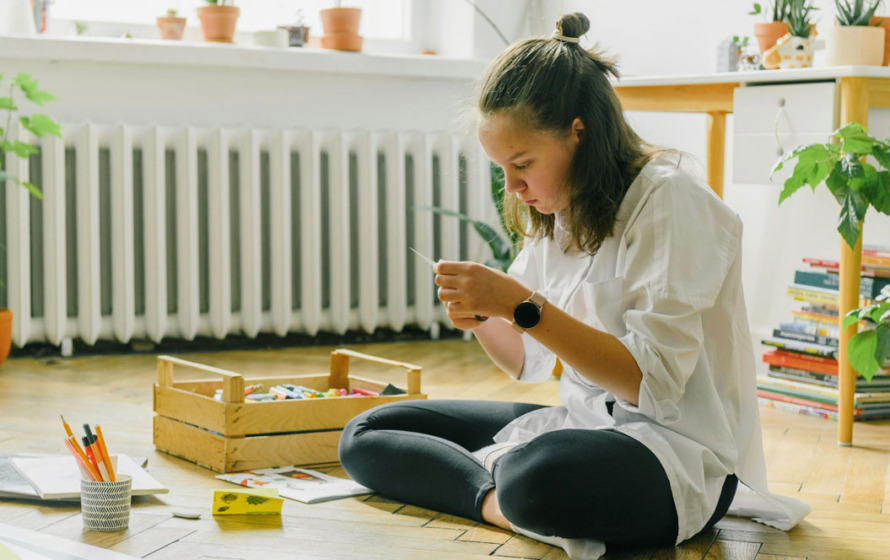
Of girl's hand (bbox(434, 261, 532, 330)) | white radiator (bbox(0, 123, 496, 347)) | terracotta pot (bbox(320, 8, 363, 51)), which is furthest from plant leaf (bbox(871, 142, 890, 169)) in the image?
terracotta pot (bbox(320, 8, 363, 51))

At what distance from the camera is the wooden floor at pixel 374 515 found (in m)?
1.57

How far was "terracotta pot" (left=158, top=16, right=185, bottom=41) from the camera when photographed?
3363mm

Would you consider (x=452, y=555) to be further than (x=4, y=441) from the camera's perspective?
No

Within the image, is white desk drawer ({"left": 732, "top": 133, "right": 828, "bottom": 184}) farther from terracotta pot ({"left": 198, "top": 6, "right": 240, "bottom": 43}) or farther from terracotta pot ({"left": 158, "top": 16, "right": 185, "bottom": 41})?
terracotta pot ({"left": 158, "top": 16, "right": 185, "bottom": 41})

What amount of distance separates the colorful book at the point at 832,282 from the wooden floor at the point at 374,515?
0.97ft

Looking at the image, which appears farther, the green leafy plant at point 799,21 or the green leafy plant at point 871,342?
the green leafy plant at point 799,21

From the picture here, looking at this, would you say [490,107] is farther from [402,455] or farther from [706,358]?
Answer: [402,455]

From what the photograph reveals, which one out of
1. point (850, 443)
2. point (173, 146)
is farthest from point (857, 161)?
point (173, 146)

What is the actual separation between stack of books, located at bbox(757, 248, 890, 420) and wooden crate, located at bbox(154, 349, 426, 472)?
101 centimetres

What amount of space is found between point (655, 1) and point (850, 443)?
1.48m

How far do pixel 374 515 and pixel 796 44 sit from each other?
138 cm

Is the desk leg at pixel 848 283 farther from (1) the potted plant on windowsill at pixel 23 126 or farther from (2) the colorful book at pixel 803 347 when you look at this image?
(1) the potted plant on windowsill at pixel 23 126

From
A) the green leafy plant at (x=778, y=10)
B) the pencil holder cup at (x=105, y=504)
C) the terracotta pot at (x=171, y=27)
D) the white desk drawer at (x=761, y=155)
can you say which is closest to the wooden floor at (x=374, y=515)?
the pencil holder cup at (x=105, y=504)

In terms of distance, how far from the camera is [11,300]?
3145 millimetres
